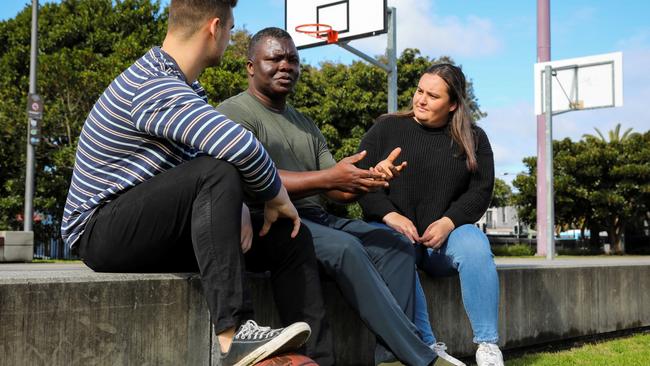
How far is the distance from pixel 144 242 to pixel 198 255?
0.30 metres

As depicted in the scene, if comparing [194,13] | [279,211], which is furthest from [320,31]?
[279,211]

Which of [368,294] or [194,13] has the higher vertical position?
[194,13]

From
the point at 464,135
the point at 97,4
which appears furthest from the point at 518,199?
the point at 464,135

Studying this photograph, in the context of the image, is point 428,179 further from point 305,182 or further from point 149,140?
point 149,140

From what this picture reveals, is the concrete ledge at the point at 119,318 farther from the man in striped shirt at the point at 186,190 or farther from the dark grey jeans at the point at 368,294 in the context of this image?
the dark grey jeans at the point at 368,294

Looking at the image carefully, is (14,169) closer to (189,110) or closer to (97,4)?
(97,4)

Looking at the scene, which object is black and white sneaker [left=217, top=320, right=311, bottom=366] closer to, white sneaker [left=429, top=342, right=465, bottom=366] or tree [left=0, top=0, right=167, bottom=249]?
white sneaker [left=429, top=342, right=465, bottom=366]

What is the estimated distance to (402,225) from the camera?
3.81m

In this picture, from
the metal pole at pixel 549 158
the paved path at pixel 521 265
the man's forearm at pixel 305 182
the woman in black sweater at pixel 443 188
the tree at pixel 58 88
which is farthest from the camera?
the tree at pixel 58 88

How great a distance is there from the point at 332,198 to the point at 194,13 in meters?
1.10

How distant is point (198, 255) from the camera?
242 cm

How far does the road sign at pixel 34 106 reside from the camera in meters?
17.4

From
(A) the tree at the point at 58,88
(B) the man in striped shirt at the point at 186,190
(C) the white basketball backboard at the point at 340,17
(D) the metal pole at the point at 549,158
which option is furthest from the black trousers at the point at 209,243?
(A) the tree at the point at 58,88

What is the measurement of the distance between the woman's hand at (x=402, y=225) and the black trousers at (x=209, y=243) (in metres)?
1.05
